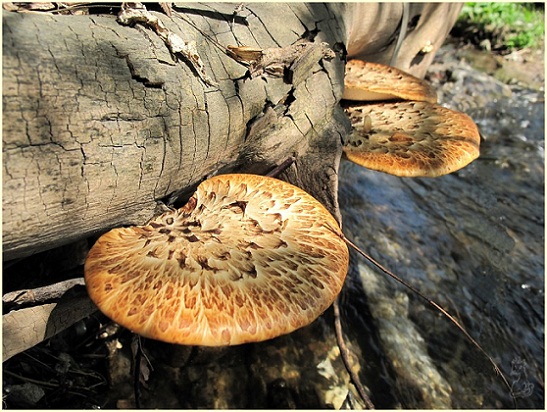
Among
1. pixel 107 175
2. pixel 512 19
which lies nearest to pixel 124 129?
pixel 107 175

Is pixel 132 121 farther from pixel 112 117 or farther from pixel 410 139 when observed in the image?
pixel 410 139

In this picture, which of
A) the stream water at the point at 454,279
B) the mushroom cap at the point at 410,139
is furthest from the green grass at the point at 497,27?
the mushroom cap at the point at 410,139

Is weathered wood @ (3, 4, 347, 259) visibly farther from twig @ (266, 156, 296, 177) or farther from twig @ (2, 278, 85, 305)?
twig @ (2, 278, 85, 305)

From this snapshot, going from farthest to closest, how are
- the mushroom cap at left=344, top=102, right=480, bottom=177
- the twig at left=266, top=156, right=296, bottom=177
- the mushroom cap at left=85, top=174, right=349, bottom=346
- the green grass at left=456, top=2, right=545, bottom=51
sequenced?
the green grass at left=456, top=2, right=545, bottom=51 < the mushroom cap at left=344, top=102, right=480, bottom=177 < the twig at left=266, top=156, right=296, bottom=177 < the mushroom cap at left=85, top=174, right=349, bottom=346

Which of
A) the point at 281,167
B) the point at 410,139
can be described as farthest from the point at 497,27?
the point at 281,167

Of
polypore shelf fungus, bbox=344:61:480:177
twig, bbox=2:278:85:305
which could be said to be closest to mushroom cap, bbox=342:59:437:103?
polypore shelf fungus, bbox=344:61:480:177

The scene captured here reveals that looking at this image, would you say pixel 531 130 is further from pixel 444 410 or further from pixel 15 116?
pixel 15 116
